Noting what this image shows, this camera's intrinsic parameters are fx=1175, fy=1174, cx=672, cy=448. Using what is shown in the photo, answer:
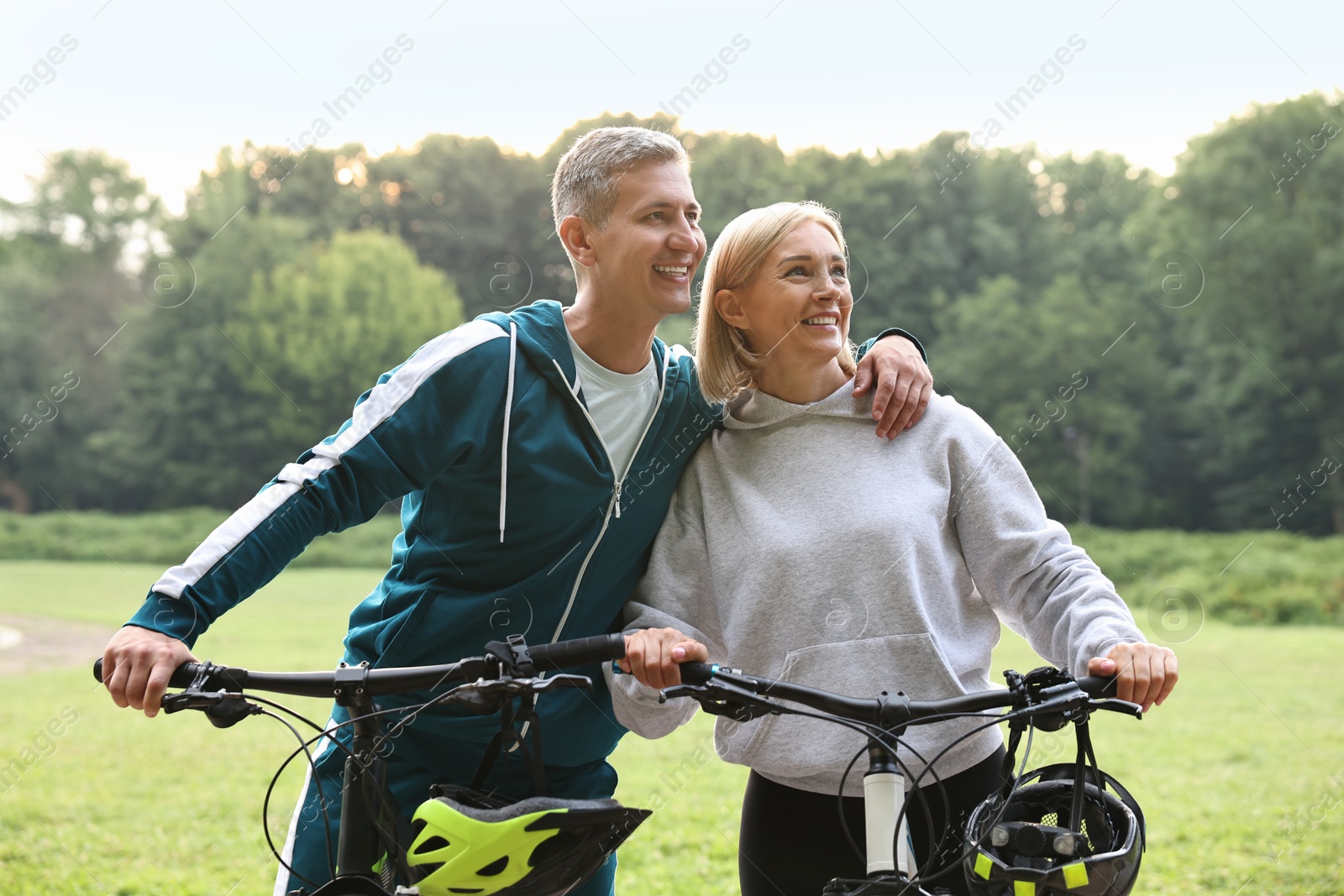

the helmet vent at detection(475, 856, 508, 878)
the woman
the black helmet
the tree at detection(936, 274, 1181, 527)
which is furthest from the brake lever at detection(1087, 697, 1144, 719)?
the tree at detection(936, 274, 1181, 527)

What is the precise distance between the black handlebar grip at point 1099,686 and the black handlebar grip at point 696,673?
0.64 meters

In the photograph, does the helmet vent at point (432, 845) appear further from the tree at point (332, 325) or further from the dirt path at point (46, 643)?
the tree at point (332, 325)

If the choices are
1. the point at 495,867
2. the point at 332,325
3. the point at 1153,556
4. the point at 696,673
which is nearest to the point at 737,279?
the point at 696,673

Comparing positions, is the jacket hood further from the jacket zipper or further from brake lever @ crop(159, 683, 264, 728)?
brake lever @ crop(159, 683, 264, 728)

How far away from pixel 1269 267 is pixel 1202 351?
3048mm

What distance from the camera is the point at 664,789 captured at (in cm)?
837

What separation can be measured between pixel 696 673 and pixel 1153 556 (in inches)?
1061

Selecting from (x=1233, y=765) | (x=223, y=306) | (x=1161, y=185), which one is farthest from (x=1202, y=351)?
(x=223, y=306)

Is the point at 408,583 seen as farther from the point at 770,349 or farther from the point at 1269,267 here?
the point at 1269,267

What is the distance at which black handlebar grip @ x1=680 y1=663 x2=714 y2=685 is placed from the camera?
2.03 metres

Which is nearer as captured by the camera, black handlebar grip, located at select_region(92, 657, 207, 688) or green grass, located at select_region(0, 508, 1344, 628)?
black handlebar grip, located at select_region(92, 657, 207, 688)

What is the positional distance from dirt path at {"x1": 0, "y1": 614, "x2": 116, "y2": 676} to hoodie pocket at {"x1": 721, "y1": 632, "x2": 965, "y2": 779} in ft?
46.8

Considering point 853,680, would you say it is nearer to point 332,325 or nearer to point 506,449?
point 506,449

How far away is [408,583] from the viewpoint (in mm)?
2719
